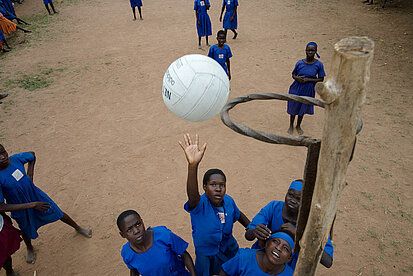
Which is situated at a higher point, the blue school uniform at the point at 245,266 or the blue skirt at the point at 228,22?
the blue skirt at the point at 228,22

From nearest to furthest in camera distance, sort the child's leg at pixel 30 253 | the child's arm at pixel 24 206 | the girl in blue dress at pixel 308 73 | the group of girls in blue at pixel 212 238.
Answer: the group of girls in blue at pixel 212 238 < the child's arm at pixel 24 206 < the child's leg at pixel 30 253 < the girl in blue dress at pixel 308 73

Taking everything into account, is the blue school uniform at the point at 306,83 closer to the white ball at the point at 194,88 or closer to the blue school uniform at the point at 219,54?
the blue school uniform at the point at 219,54

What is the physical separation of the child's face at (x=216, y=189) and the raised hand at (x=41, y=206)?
6.54ft

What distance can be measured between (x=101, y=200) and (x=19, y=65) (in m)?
7.23

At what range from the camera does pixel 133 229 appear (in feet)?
7.87

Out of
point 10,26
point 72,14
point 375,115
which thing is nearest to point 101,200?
point 375,115

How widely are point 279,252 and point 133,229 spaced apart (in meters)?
1.25

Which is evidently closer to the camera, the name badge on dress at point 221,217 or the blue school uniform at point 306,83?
the name badge on dress at point 221,217

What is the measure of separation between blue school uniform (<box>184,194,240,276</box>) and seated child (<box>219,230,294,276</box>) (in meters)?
0.38

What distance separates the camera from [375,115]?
6129mm

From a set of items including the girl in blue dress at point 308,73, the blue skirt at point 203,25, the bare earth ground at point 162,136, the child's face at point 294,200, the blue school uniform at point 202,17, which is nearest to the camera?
the child's face at point 294,200

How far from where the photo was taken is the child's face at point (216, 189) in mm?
2593

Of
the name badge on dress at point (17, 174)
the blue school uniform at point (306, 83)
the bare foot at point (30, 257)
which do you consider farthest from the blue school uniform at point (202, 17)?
the bare foot at point (30, 257)

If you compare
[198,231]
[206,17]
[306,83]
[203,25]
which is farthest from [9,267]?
[206,17]
